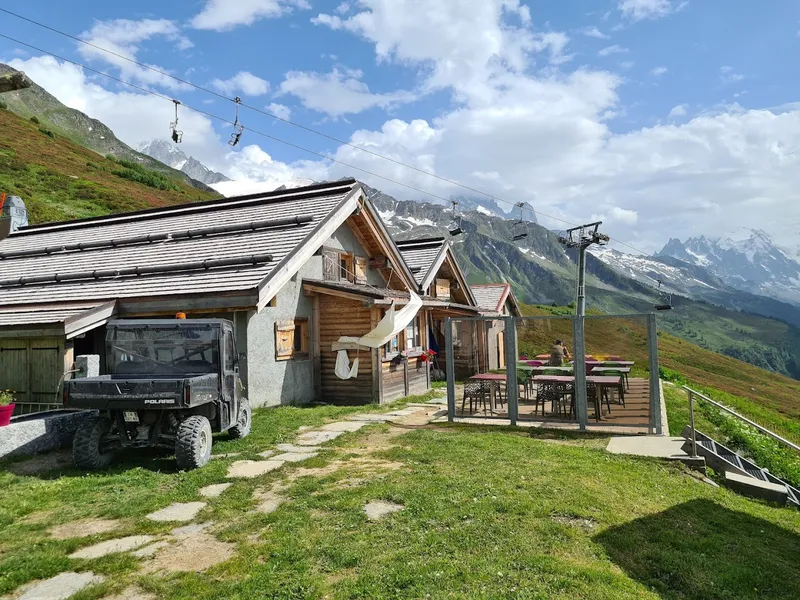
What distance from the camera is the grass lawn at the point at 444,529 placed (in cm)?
444

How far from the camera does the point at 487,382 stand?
1278cm

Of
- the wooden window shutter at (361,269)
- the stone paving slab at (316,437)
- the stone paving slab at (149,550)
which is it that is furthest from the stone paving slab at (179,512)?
the wooden window shutter at (361,269)

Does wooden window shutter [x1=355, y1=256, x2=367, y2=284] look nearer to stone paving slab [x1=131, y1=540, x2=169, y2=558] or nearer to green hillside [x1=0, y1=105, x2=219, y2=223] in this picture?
stone paving slab [x1=131, y1=540, x2=169, y2=558]

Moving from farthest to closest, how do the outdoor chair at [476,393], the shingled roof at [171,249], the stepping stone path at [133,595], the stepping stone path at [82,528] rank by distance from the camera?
the shingled roof at [171,249]
the outdoor chair at [476,393]
the stepping stone path at [82,528]
the stepping stone path at [133,595]

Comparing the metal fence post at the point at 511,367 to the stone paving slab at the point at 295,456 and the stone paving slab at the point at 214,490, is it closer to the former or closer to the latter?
the stone paving slab at the point at 295,456

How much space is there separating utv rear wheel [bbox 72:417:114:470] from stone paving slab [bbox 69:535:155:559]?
10.1ft

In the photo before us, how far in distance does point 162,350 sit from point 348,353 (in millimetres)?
7405

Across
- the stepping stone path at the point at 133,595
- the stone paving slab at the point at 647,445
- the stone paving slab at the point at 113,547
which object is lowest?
the stone paving slab at the point at 647,445

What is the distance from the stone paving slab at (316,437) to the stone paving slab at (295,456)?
0.77 metres

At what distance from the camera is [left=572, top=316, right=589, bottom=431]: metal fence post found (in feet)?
36.4

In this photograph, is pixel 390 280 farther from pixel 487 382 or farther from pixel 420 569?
pixel 420 569

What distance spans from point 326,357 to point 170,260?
5.17 metres

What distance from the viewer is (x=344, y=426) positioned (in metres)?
12.0

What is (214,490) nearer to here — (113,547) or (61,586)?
(113,547)
